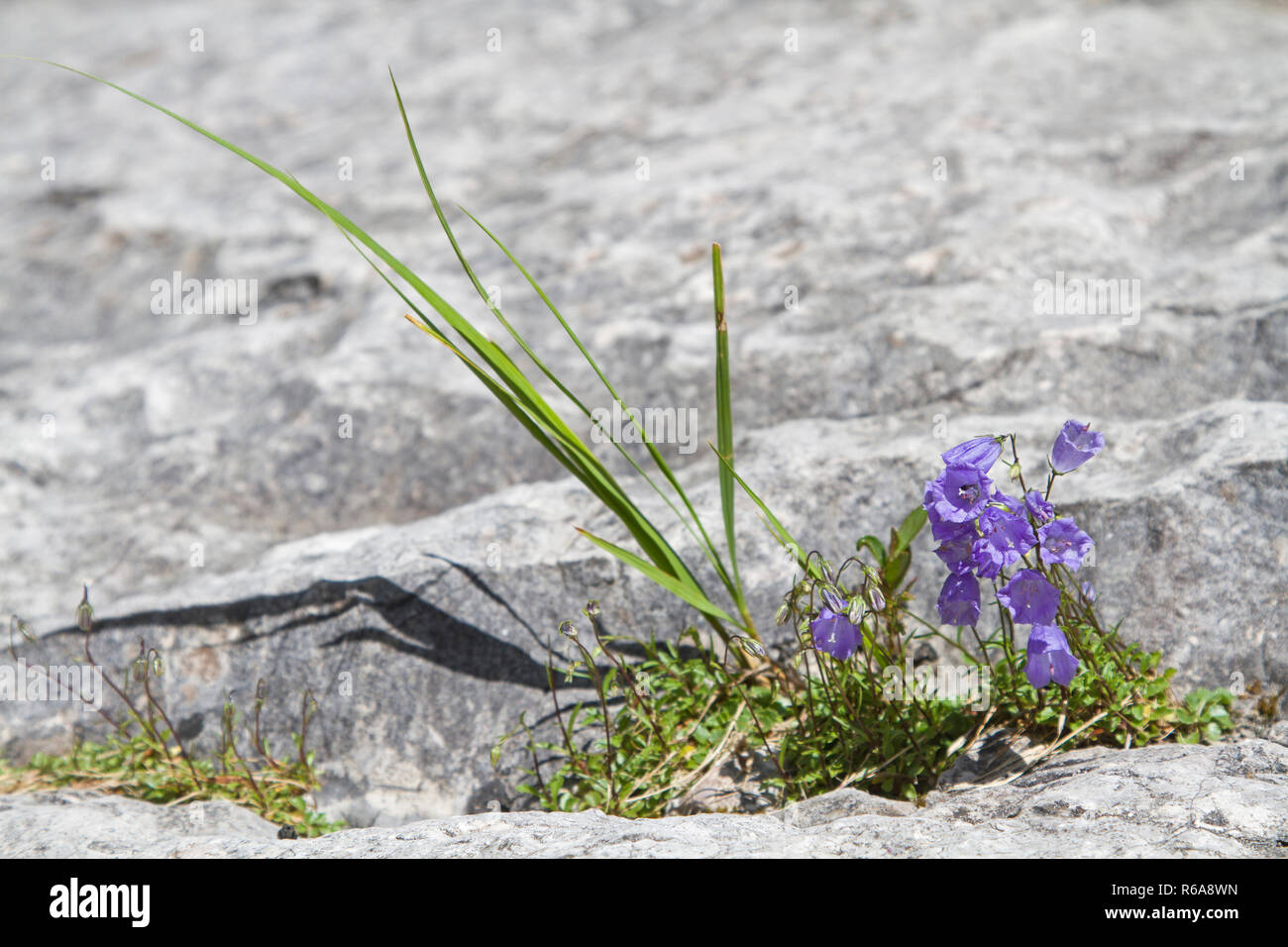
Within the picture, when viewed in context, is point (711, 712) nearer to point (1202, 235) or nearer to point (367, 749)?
point (367, 749)

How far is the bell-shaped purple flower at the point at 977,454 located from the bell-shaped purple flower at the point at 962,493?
0.06 feet

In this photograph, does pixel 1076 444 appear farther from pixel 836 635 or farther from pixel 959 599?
pixel 836 635

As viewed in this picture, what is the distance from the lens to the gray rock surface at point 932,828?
145 centimetres

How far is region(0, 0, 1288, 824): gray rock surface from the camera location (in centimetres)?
234

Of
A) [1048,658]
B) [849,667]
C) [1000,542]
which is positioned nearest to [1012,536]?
[1000,542]

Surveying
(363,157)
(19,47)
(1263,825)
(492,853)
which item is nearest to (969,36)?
(363,157)

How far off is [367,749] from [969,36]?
466cm

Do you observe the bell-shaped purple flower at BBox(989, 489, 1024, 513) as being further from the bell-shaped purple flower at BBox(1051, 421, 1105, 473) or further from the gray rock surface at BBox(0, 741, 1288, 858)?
the gray rock surface at BBox(0, 741, 1288, 858)

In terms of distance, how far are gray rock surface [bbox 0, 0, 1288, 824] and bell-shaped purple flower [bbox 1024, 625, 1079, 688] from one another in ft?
1.91

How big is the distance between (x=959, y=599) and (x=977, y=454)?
289 mm

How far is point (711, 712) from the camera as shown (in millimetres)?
2205

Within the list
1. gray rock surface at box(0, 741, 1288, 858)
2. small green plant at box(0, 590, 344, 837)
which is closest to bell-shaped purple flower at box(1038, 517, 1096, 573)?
gray rock surface at box(0, 741, 1288, 858)

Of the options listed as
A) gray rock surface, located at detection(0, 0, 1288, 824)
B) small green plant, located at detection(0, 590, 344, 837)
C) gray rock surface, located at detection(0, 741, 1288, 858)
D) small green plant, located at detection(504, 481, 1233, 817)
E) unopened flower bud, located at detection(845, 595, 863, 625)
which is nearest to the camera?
gray rock surface, located at detection(0, 741, 1288, 858)

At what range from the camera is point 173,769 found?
228cm
